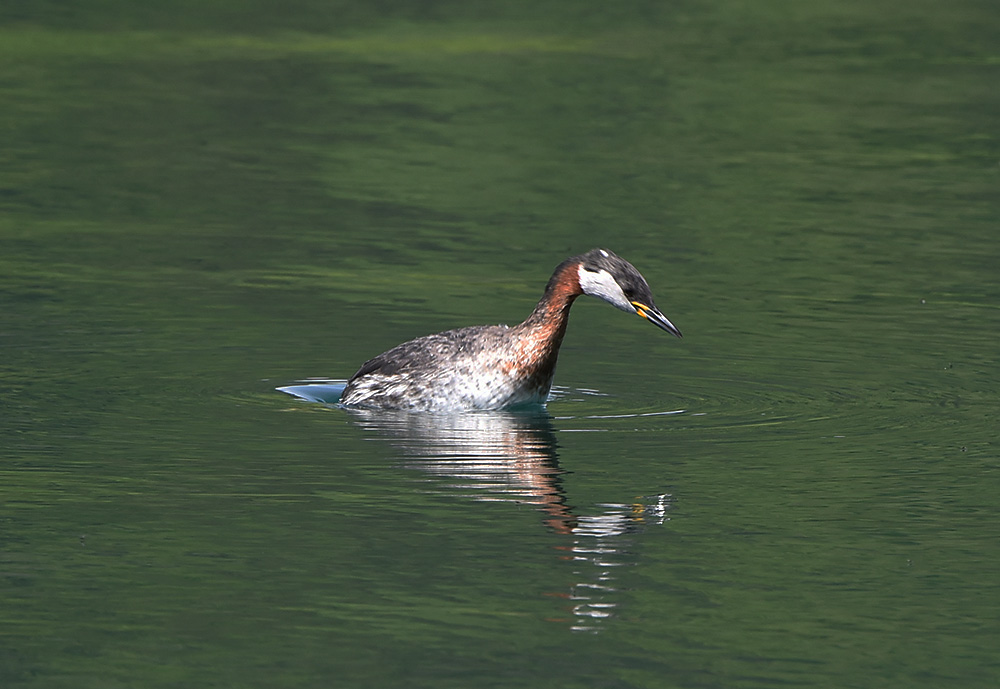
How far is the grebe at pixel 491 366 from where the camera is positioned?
1589 cm

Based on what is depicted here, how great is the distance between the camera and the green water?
1045 cm

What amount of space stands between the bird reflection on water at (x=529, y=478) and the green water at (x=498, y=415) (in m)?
0.04

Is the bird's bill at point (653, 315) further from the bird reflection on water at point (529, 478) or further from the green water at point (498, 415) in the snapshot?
the bird reflection on water at point (529, 478)

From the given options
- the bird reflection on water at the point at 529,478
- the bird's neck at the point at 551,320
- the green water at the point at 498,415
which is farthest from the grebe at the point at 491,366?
the green water at the point at 498,415

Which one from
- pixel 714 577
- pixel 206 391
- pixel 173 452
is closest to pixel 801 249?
pixel 206 391

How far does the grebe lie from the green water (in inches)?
13.8

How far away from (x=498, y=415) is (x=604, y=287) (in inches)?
49.7

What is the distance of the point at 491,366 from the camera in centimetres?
1596

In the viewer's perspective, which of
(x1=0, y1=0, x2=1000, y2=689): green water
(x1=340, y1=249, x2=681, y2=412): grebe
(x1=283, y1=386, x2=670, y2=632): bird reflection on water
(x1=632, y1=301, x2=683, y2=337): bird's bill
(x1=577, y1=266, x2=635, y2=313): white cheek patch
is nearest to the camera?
(x1=0, y1=0, x2=1000, y2=689): green water

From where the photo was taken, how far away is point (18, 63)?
37.2m

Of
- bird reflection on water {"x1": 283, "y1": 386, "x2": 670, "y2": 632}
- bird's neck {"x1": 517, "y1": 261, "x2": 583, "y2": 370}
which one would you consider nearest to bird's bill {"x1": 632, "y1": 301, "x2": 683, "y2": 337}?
bird's neck {"x1": 517, "y1": 261, "x2": 583, "y2": 370}

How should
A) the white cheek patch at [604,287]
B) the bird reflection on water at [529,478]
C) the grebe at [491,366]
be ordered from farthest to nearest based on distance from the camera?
the grebe at [491,366] < the white cheek patch at [604,287] < the bird reflection on water at [529,478]

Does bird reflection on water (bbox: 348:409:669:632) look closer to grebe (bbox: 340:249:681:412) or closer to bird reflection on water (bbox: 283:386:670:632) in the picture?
bird reflection on water (bbox: 283:386:670:632)

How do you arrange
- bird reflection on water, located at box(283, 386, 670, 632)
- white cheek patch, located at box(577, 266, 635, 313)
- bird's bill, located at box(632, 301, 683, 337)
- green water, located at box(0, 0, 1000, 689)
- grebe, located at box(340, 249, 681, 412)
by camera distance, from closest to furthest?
1. green water, located at box(0, 0, 1000, 689)
2. bird reflection on water, located at box(283, 386, 670, 632)
3. bird's bill, located at box(632, 301, 683, 337)
4. white cheek patch, located at box(577, 266, 635, 313)
5. grebe, located at box(340, 249, 681, 412)
